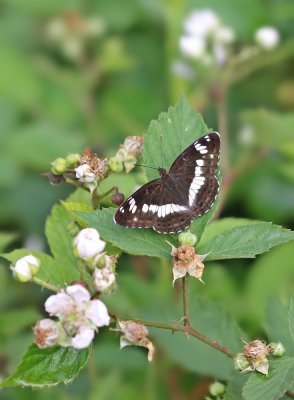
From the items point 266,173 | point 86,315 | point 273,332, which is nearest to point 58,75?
point 266,173

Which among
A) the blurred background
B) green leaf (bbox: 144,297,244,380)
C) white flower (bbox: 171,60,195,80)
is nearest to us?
green leaf (bbox: 144,297,244,380)

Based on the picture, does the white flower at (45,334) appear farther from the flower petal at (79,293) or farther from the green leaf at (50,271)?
the green leaf at (50,271)

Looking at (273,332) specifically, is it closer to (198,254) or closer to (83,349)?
(198,254)

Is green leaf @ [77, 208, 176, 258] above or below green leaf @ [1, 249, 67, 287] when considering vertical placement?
above

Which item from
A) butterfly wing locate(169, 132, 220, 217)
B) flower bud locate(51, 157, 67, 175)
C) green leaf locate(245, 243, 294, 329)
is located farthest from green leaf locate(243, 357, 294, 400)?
green leaf locate(245, 243, 294, 329)

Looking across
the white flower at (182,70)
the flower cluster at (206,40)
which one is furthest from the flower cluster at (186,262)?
the white flower at (182,70)

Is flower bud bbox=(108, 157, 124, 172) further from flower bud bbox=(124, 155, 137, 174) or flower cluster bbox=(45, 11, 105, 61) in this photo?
flower cluster bbox=(45, 11, 105, 61)

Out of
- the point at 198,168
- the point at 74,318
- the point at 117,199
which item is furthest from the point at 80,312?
the point at 198,168

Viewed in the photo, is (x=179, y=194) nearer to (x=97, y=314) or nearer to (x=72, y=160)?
(x=72, y=160)
